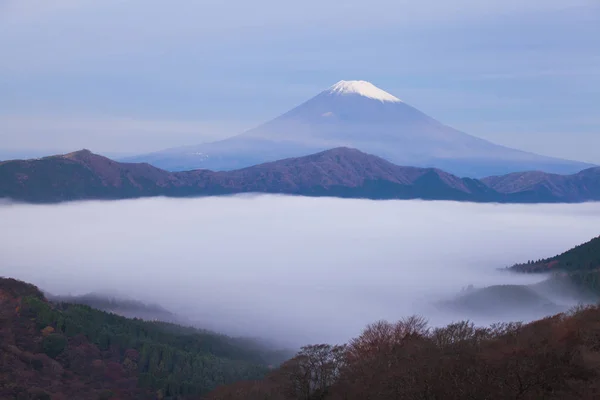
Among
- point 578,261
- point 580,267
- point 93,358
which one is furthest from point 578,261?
point 93,358

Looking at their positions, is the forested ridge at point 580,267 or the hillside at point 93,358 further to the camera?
the forested ridge at point 580,267

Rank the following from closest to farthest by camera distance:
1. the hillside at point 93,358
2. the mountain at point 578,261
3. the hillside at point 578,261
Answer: the hillside at point 93,358 → the mountain at point 578,261 → the hillside at point 578,261

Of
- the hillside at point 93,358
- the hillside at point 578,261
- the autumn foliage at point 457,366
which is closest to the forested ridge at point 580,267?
the hillside at point 578,261

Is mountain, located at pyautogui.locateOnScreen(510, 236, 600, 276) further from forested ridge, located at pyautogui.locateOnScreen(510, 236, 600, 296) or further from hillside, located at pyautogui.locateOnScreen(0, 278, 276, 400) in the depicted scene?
hillside, located at pyautogui.locateOnScreen(0, 278, 276, 400)

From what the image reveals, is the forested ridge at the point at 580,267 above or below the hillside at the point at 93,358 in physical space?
above

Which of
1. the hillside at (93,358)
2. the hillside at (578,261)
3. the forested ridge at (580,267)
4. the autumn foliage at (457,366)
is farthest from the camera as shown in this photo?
the hillside at (578,261)

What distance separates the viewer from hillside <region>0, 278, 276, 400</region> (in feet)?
319

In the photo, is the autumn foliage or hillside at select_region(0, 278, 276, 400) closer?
the autumn foliage

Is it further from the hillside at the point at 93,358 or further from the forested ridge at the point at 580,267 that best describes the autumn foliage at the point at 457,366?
the forested ridge at the point at 580,267

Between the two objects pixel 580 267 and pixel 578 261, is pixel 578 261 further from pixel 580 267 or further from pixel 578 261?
pixel 580 267

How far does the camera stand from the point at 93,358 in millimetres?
110750

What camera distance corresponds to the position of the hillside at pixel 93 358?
319 feet

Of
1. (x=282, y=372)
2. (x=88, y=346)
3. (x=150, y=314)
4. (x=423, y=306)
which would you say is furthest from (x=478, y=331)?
(x=150, y=314)

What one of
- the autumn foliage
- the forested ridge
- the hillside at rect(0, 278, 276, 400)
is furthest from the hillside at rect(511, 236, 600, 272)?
the autumn foliage
